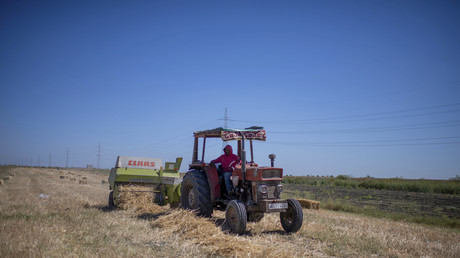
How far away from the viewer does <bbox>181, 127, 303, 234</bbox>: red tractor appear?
632cm

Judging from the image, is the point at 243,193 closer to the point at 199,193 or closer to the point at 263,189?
the point at 263,189

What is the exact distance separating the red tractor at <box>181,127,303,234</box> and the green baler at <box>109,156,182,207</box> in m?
1.87

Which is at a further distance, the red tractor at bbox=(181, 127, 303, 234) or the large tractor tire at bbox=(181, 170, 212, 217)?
the large tractor tire at bbox=(181, 170, 212, 217)

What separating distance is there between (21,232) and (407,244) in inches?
269

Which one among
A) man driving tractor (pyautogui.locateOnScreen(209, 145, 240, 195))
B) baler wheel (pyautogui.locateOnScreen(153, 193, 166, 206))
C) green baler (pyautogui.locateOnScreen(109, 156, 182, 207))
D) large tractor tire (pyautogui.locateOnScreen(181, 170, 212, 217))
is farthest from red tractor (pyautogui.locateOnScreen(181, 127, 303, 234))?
baler wheel (pyautogui.locateOnScreen(153, 193, 166, 206))

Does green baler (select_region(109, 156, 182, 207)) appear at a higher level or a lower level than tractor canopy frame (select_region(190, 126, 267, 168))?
lower

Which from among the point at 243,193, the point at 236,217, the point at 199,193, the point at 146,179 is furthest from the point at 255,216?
the point at 146,179

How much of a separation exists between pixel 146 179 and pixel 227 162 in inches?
142

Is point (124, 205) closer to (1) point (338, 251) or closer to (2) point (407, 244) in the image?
(1) point (338, 251)

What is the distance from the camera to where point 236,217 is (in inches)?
238

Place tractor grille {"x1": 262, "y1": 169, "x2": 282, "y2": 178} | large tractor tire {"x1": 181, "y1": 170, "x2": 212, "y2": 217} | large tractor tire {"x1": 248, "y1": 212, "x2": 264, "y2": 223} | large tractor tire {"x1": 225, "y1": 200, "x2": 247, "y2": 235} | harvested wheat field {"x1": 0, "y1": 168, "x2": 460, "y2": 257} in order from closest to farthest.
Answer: harvested wheat field {"x1": 0, "y1": 168, "x2": 460, "y2": 257}
large tractor tire {"x1": 225, "y1": 200, "x2": 247, "y2": 235}
tractor grille {"x1": 262, "y1": 169, "x2": 282, "y2": 178}
large tractor tire {"x1": 248, "y1": 212, "x2": 264, "y2": 223}
large tractor tire {"x1": 181, "y1": 170, "x2": 212, "y2": 217}

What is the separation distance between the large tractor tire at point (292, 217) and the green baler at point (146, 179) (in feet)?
12.5

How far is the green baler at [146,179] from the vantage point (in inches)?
372

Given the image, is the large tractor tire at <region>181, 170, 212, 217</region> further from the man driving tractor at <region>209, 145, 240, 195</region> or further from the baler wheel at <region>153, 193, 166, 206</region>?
the baler wheel at <region>153, 193, 166, 206</region>
